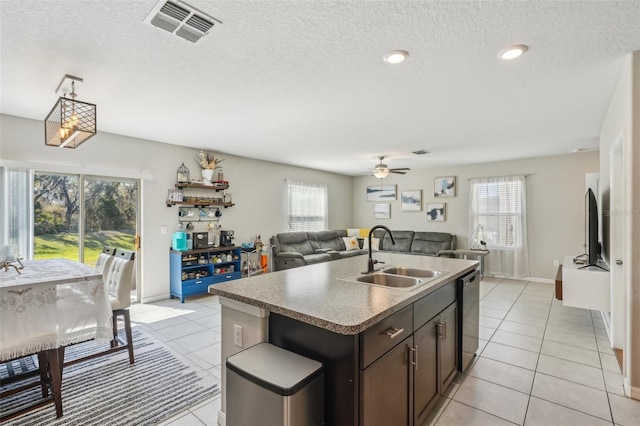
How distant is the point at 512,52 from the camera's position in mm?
2182

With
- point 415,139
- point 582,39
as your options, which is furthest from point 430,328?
point 415,139

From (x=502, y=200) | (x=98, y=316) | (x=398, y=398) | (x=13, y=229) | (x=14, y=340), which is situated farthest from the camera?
(x=502, y=200)

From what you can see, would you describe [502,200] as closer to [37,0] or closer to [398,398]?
[398,398]

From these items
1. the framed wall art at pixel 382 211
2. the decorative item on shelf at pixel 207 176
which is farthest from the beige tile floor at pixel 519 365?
the framed wall art at pixel 382 211

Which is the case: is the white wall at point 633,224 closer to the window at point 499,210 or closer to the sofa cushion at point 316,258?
the window at point 499,210

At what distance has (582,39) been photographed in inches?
80.0

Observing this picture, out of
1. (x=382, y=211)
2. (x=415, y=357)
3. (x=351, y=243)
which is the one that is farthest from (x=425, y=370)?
(x=382, y=211)

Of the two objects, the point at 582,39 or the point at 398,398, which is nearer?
the point at 398,398

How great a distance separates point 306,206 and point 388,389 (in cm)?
605

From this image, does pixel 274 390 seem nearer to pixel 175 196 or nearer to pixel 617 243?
pixel 617 243

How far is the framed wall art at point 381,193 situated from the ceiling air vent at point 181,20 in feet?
21.8

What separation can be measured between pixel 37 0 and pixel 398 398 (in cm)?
285

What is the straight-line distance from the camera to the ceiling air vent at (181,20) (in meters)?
1.71

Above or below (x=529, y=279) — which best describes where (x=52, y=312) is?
above
